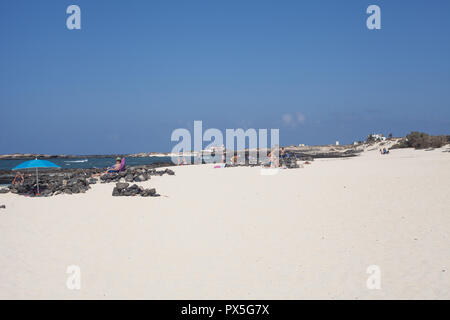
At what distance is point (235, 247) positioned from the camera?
23.6 feet

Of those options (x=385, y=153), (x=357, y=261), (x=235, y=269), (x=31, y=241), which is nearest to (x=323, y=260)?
(x=357, y=261)

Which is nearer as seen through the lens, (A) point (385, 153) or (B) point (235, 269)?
(B) point (235, 269)

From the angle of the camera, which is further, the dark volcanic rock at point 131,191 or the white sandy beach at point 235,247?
the dark volcanic rock at point 131,191

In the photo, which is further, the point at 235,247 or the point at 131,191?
the point at 131,191

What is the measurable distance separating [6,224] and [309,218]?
8.42 meters

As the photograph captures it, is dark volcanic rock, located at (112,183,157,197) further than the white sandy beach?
Yes

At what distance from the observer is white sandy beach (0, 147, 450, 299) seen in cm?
521

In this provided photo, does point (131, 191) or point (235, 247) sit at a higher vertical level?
point (131, 191)

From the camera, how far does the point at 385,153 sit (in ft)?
137

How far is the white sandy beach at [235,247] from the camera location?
17.1 feet

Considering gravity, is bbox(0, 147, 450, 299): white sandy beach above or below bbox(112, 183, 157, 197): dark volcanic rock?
below

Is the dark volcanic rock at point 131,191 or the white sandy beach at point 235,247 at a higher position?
the dark volcanic rock at point 131,191
